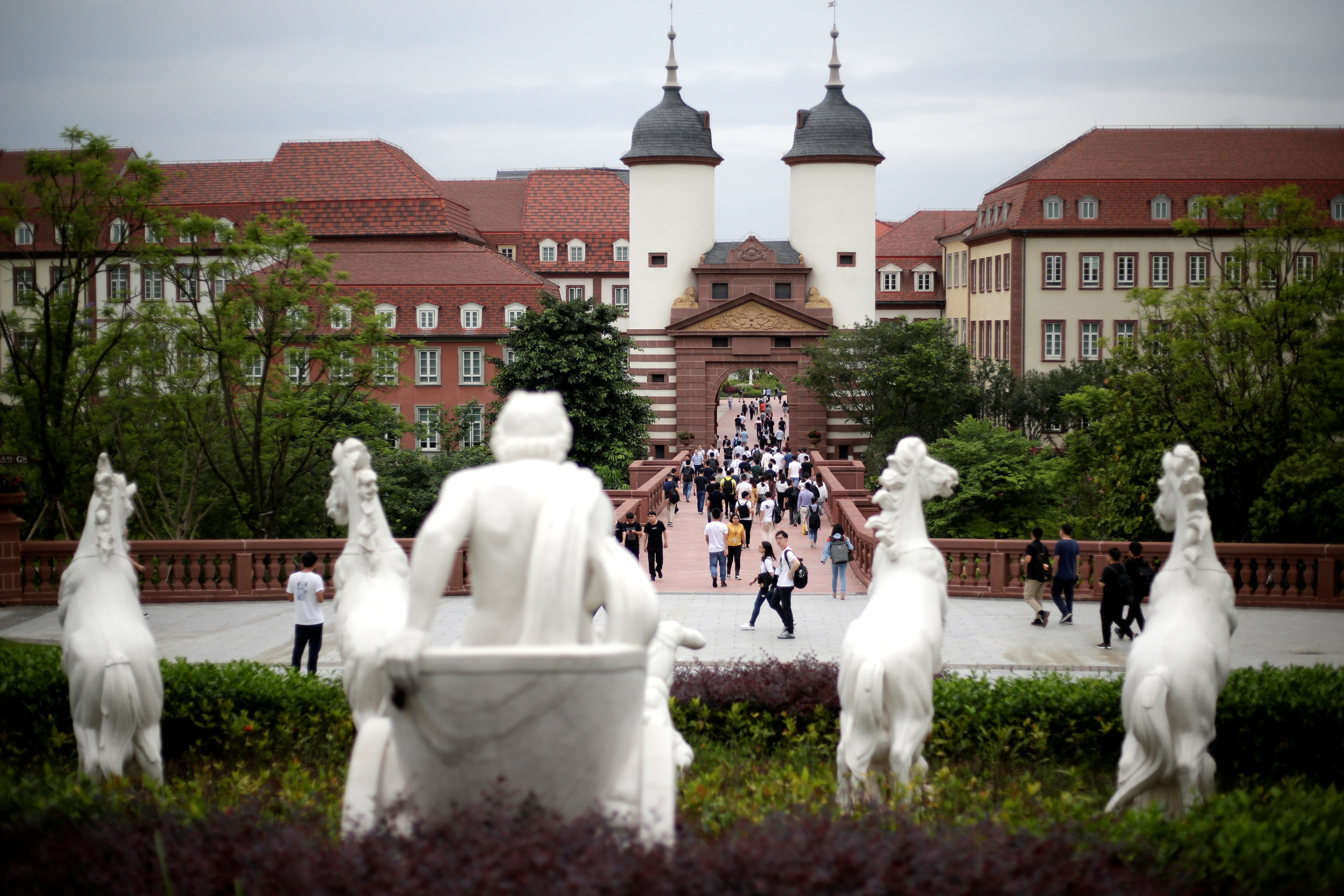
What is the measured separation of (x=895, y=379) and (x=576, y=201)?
43.9 metres

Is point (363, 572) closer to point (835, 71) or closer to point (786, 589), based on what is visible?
point (786, 589)

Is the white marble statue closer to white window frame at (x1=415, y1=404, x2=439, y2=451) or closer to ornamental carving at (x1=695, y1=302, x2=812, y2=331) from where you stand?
white window frame at (x1=415, y1=404, x2=439, y2=451)

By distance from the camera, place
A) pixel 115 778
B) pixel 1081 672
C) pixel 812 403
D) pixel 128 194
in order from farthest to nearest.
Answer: pixel 812 403, pixel 128 194, pixel 1081 672, pixel 115 778

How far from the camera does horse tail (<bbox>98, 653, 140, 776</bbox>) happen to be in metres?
9.04

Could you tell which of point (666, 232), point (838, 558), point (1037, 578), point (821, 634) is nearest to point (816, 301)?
point (666, 232)

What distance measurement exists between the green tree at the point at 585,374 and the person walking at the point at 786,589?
27.3 m

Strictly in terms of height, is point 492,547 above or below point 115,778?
above

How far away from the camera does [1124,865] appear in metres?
5.71

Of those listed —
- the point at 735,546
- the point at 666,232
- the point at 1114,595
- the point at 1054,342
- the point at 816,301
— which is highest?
the point at 666,232

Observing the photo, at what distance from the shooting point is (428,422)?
61594mm

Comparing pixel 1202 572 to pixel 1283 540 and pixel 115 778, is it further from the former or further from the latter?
pixel 1283 540

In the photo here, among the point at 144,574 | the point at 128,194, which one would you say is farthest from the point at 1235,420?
the point at 128,194

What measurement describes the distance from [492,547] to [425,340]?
197ft

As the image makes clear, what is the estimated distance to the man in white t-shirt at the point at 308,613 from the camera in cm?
→ 1487
